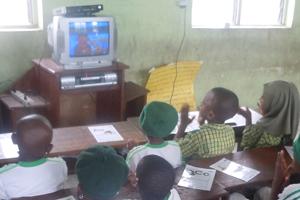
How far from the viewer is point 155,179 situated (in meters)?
1.53

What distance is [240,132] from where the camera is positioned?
A: 10.5ft

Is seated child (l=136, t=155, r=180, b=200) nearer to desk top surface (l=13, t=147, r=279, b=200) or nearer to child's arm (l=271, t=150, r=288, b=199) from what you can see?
desk top surface (l=13, t=147, r=279, b=200)

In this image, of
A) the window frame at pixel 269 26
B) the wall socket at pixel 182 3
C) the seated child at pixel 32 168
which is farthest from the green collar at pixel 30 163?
the window frame at pixel 269 26

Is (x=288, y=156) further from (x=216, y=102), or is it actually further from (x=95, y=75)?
(x=95, y=75)

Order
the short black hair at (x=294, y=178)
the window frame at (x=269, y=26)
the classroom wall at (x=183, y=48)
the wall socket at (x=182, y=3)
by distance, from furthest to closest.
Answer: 1. the window frame at (x=269, y=26)
2. the wall socket at (x=182, y=3)
3. the classroom wall at (x=183, y=48)
4. the short black hair at (x=294, y=178)

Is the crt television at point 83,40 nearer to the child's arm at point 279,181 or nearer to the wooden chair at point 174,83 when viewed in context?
the wooden chair at point 174,83

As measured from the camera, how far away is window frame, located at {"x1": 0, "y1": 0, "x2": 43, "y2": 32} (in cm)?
383

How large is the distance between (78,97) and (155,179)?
2.29 metres

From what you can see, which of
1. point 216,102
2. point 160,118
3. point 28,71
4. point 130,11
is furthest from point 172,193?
point 130,11

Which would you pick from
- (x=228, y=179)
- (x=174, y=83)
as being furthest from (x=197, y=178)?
(x=174, y=83)

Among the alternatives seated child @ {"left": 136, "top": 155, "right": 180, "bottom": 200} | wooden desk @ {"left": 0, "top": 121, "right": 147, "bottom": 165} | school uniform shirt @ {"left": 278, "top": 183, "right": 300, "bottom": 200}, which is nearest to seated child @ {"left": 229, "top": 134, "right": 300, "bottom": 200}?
school uniform shirt @ {"left": 278, "top": 183, "right": 300, "bottom": 200}

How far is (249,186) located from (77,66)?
1.88 meters

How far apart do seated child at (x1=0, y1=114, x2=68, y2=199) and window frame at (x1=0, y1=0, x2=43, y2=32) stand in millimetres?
2125

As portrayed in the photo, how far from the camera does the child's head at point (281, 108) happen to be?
2480 mm
